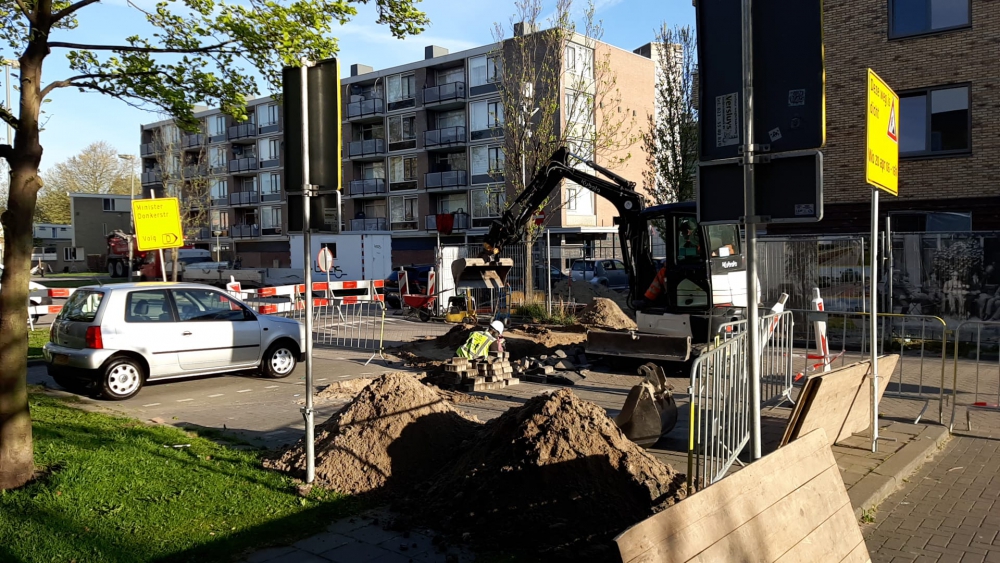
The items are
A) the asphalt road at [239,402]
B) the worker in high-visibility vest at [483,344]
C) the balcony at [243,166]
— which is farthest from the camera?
the balcony at [243,166]

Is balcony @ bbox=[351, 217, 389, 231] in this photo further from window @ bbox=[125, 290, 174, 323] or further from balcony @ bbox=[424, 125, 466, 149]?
window @ bbox=[125, 290, 174, 323]

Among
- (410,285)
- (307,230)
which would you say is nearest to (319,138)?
(307,230)

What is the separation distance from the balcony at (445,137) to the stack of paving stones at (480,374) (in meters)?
40.7

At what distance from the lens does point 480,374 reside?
11234 mm

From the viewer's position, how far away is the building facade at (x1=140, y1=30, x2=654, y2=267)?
48.3 m

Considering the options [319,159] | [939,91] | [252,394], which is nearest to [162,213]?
[252,394]

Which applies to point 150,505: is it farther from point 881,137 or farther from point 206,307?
point 881,137

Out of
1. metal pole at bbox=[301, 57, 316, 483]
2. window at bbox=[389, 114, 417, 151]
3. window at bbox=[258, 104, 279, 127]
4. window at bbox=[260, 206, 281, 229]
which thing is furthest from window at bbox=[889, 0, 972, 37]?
window at bbox=[260, 206, 281, 229]

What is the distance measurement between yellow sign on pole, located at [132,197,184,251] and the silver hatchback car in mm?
4819

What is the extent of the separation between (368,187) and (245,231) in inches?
630

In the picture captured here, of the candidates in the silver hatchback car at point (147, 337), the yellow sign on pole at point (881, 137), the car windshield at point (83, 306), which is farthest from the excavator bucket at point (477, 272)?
the yellow sign on pole at point (881, 137)

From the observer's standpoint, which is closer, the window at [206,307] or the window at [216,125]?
the window at [206,307]

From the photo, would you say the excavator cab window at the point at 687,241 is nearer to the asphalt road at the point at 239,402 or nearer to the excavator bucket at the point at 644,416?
the asphalt road at the point at 239,402

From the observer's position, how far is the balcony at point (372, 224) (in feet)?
184
